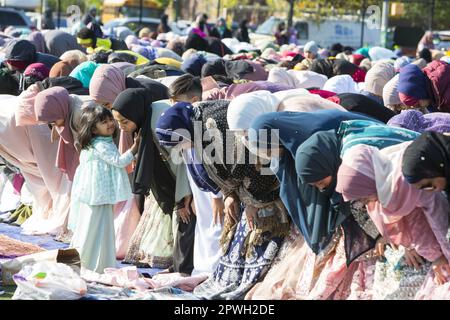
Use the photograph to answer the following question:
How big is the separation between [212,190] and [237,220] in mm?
255

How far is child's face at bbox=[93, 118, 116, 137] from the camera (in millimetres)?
7168

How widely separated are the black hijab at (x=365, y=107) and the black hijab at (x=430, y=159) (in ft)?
7.50

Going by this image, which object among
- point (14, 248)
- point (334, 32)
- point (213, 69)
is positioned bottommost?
point (14, 248)

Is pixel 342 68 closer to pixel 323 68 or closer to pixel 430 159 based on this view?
pixel 323 68

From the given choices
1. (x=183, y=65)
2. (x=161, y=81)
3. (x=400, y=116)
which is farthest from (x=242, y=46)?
(x=400, y=116)

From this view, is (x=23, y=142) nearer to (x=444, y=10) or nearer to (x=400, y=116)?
(x=400, y=116)

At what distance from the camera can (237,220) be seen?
6.68m

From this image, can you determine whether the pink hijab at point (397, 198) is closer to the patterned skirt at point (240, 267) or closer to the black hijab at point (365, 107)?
the patterned skirt at point (240, 267)

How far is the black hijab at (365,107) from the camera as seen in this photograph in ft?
23.7

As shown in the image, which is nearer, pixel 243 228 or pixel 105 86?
pixel 243 228

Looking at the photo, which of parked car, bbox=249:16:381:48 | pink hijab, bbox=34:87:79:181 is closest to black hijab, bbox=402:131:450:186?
pink hijab, bbox=34:87:79:181

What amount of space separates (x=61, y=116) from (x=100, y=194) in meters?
1.03

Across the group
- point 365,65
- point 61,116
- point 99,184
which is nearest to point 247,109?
point 99,184

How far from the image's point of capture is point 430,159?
486 centimetres
